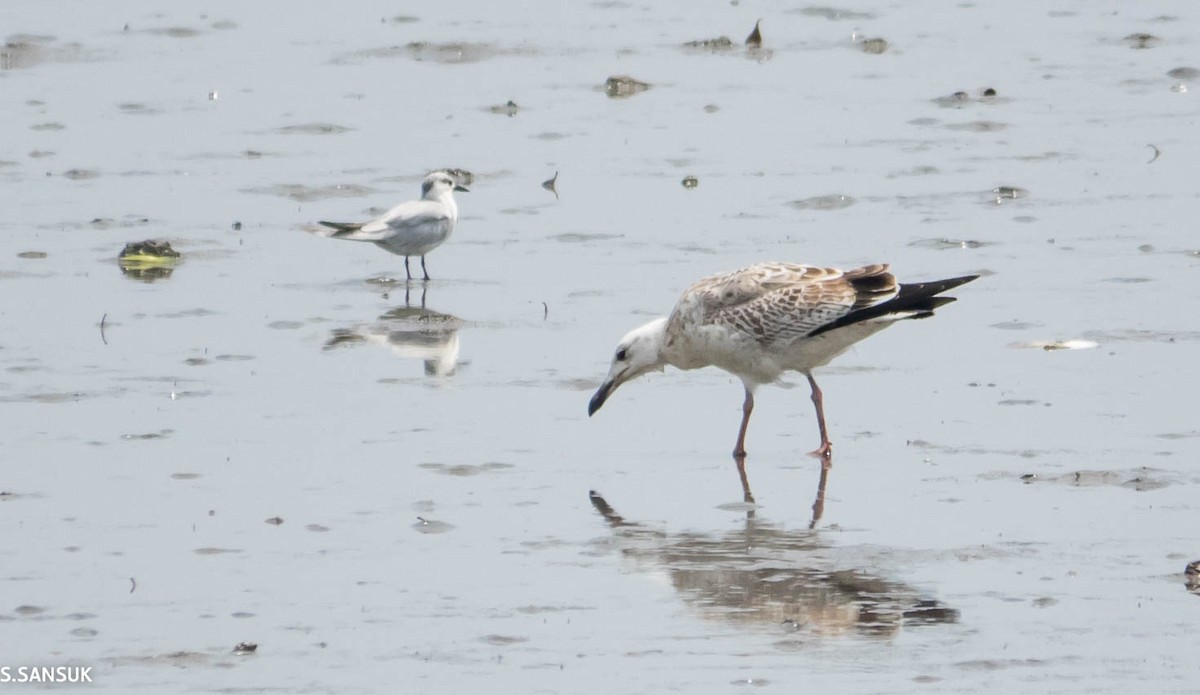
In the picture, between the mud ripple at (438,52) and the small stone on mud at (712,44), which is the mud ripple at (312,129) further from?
the small stone on mud at (712,44)

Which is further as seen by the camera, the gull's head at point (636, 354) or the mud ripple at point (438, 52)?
the mud ripple at point (438, 52)

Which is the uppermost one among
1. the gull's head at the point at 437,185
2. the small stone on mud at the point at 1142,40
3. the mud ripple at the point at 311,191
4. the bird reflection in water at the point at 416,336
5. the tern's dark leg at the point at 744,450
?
the small stone on mud at the point at 1142,40

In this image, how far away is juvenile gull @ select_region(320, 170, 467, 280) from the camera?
14.2 metres

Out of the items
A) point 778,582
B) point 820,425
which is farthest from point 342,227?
point 778,582

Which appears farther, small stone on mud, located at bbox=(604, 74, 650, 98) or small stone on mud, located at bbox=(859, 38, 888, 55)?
small stone on mud, located at bbox=(859, 38, 888, 55)

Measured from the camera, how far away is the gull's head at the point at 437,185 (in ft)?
48.5

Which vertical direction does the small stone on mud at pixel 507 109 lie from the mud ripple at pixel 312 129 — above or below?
above

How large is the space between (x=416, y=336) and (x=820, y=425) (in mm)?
3025

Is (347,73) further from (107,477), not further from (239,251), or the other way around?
(107,477)

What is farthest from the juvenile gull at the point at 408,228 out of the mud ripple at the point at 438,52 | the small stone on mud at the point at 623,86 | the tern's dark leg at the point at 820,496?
the mud ripple at the point at 438,52

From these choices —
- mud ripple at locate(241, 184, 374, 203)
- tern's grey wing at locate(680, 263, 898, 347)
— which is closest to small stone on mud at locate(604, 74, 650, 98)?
mud ripple at locate(241, 184, 374, 203)

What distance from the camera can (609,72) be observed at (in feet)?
65.0

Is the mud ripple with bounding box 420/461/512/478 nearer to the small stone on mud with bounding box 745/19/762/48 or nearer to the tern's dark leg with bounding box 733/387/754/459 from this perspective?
the tern's dark leg with bounding box 733/387/754/459

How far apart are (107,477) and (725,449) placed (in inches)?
110
